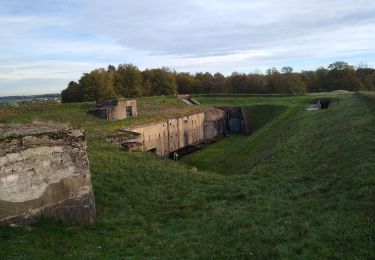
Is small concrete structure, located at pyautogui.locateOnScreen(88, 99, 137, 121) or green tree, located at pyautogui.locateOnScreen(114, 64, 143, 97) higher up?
green tree, located at pyautogui.locateOnScreen(114, 64, 143, 97)

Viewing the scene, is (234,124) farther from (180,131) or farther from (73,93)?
(73,93)

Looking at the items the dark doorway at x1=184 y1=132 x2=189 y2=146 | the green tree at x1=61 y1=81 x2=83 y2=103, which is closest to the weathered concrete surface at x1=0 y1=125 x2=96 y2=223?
the dark doorway at x1=184 y1=132 x2=189 y2=146

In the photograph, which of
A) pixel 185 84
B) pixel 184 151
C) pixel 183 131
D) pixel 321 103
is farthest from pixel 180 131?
pixel 185 84

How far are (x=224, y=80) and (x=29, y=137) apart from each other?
71651 mm

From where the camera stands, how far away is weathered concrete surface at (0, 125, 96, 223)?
10.3 metres

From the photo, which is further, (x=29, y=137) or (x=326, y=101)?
(x=326, y=101)

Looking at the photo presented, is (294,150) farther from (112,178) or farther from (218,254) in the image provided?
(218,254)

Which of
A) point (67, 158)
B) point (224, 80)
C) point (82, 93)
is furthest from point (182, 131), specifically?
point (224, 80)

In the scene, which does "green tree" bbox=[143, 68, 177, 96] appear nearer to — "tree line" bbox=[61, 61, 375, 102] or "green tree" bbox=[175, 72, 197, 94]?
"tree line" bbox=[61, 61, 375, 102]

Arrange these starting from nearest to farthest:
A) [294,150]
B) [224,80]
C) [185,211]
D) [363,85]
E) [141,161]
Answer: [185,211] < [141,161] < [294,150] < [363,85] < [224,80]

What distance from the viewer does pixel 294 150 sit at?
2108 cm

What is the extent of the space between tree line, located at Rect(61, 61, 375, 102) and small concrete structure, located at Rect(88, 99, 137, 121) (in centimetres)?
1979

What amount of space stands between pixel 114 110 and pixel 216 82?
152 feet

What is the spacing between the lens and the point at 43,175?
428 inches
